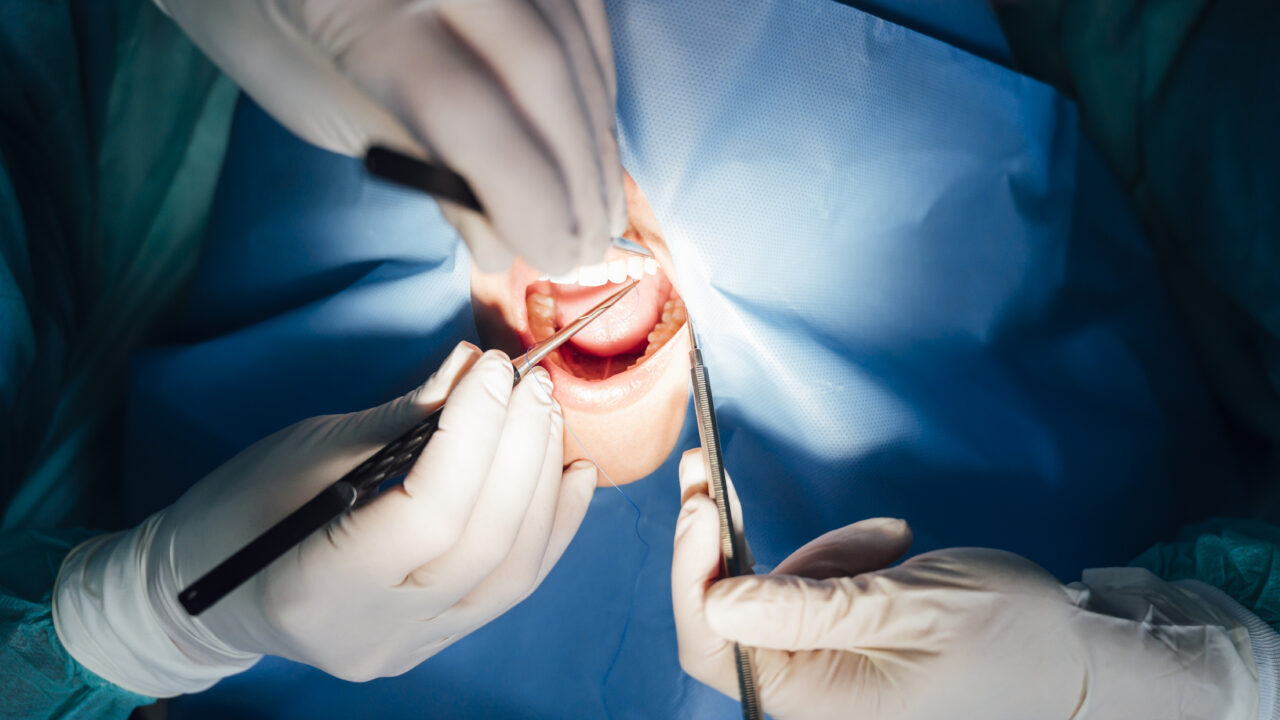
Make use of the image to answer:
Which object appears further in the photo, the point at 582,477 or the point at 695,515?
the point at 582,477

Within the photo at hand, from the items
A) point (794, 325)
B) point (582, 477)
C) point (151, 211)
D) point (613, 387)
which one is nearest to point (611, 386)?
point (613, 387)

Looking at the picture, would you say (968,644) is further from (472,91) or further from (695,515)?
(472,91)

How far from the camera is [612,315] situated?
1394mm

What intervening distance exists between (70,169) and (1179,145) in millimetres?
2237

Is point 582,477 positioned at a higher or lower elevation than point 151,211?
lower

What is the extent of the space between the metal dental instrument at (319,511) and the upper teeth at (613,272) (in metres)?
0.28

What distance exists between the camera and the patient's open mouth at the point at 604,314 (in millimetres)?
1305

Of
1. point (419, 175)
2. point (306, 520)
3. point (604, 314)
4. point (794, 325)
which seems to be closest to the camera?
point (419, 175)

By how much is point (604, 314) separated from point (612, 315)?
0.02m

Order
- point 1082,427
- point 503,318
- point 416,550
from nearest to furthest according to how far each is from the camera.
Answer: point 416,550
point 1082,427
point 503,318

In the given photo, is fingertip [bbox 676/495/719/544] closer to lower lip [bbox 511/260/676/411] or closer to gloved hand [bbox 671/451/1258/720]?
gloved hand [bbox 671/451/1258/720]

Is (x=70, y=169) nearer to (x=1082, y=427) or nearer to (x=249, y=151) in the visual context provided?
(x=249, y=151)

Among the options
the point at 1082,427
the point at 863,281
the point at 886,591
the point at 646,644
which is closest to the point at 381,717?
the point at 646,644

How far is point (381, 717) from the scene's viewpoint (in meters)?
1.22
